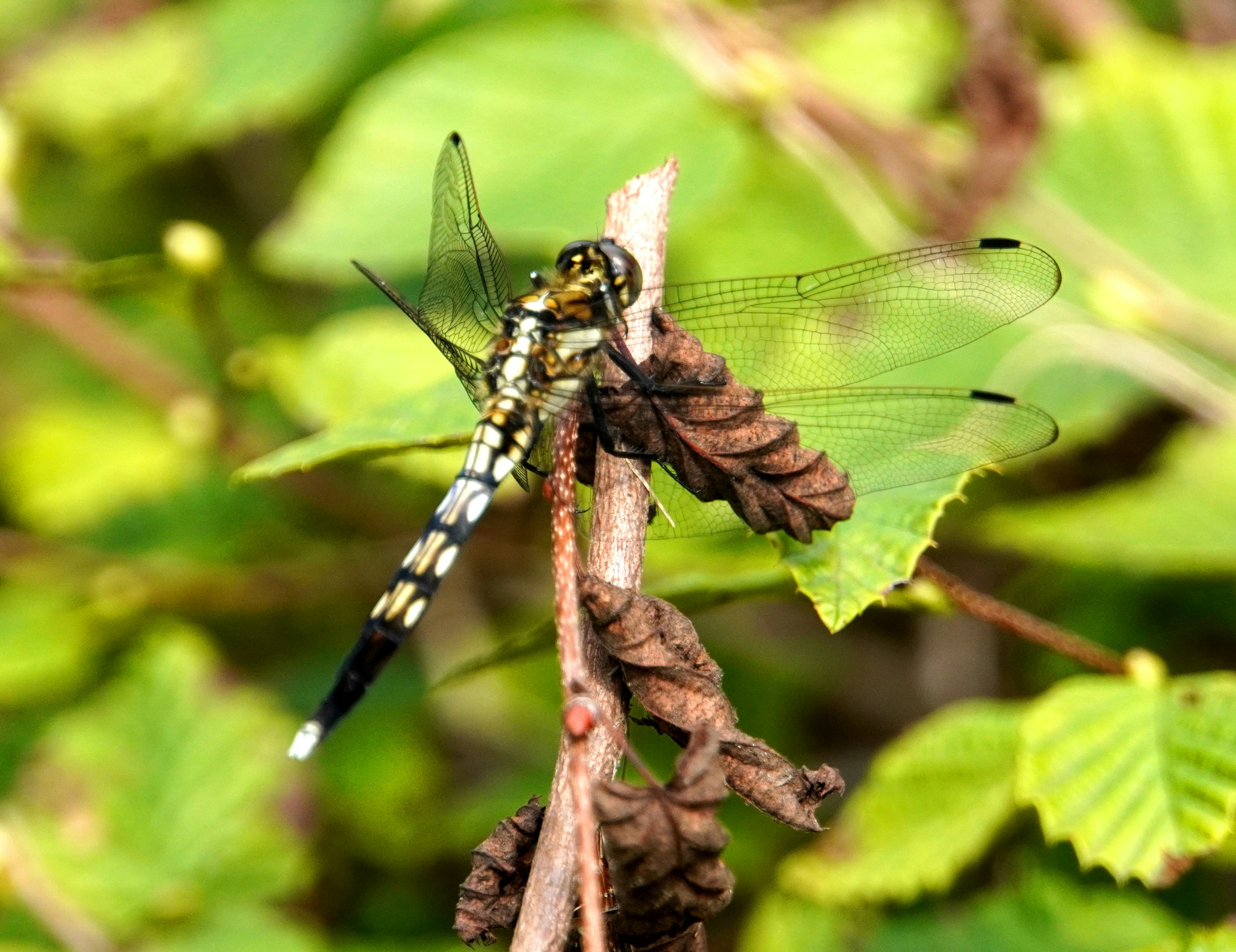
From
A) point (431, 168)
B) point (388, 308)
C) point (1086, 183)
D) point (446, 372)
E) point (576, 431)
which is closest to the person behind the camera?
point (576, 431)

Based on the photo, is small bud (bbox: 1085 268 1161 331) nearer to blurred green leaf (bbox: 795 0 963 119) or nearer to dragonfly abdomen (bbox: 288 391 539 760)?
blurred green leaf (bbox: 795 0 963 119)

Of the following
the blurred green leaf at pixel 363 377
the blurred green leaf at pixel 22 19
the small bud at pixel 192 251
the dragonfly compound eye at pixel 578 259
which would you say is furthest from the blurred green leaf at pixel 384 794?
the blurred green leaf at pixel 22 19

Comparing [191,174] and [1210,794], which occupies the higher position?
[1210,794]

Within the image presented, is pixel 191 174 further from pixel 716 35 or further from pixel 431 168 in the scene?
pixel 716 35

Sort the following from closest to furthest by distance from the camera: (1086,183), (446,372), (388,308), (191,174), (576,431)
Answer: (576,431) → (446,372) → (1086,183) → (388,308) → (191,174)

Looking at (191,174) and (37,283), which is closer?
(37,283)

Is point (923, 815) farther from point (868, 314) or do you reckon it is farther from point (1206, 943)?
point (868, 314)

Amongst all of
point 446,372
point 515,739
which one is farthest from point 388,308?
point 515,739

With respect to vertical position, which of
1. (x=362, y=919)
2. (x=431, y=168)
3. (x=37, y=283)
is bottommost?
(x=362, y=919)

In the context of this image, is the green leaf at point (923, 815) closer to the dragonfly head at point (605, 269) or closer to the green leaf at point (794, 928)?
the green leaf at point (794, 928)
